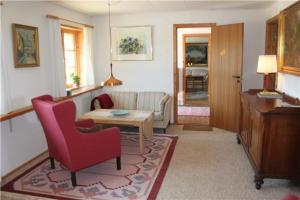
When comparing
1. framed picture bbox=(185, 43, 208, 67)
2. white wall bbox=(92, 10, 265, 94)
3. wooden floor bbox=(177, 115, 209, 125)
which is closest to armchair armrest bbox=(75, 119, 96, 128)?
white wall bbox=(92, 10, 265, 94)

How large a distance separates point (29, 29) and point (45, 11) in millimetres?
586

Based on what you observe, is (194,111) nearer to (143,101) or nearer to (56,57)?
(143,101)

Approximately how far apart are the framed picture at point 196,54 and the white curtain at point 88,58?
5701mm

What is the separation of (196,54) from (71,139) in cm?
839

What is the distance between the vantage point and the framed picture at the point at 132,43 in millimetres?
5516

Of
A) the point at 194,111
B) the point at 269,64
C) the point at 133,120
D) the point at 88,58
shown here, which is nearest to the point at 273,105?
the point at 269,64

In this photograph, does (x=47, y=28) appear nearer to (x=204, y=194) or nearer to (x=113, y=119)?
(x=113, y=119)

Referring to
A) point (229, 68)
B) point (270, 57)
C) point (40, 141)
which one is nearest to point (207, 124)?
point (229, 68)

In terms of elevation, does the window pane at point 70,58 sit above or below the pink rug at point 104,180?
above

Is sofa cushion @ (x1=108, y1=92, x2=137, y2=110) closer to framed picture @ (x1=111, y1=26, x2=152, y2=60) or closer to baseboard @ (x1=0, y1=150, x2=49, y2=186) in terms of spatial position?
framed picture @ (x1=111, y1=26, x2=152, y2=60)

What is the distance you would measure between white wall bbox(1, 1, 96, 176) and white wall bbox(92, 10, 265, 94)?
5.11 feet

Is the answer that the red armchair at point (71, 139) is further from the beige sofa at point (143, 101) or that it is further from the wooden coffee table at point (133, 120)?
the beige sofa at point (143, 101)

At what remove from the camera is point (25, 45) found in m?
3.62

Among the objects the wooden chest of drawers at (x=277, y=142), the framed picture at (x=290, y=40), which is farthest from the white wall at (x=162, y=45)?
the wooden chest of drawers at (x=277, y=142)
